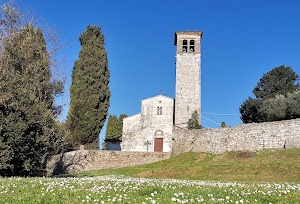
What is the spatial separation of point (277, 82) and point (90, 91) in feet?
104

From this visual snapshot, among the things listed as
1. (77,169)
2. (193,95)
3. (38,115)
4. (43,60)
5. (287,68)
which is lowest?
(77,169)

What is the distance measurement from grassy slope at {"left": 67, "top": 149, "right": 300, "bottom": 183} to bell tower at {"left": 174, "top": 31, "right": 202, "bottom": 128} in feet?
52.7

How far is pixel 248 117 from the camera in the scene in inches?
2286

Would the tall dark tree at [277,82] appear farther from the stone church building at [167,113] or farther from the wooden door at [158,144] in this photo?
the wooden door at [158,144]

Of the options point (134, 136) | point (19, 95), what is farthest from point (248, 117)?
point (19, 95)

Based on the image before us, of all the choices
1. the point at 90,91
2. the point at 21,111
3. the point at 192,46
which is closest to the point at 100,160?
the point at 90,91

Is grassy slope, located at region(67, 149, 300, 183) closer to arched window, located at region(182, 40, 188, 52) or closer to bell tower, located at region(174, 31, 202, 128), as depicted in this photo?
bell tower, located at region(174, 31, 202, 128)

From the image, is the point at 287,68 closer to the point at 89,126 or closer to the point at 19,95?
the point at 89,126

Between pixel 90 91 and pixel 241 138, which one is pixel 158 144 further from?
pixel 241 138

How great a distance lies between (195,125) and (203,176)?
23.8 m

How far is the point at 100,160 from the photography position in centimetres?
4403

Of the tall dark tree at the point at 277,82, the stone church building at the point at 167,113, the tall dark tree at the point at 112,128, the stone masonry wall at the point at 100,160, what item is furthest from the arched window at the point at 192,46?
the tall dark tree at the point at 112,128

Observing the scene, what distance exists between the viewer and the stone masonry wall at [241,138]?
37653 millimetres

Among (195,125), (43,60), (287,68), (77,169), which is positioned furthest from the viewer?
(287,68)
